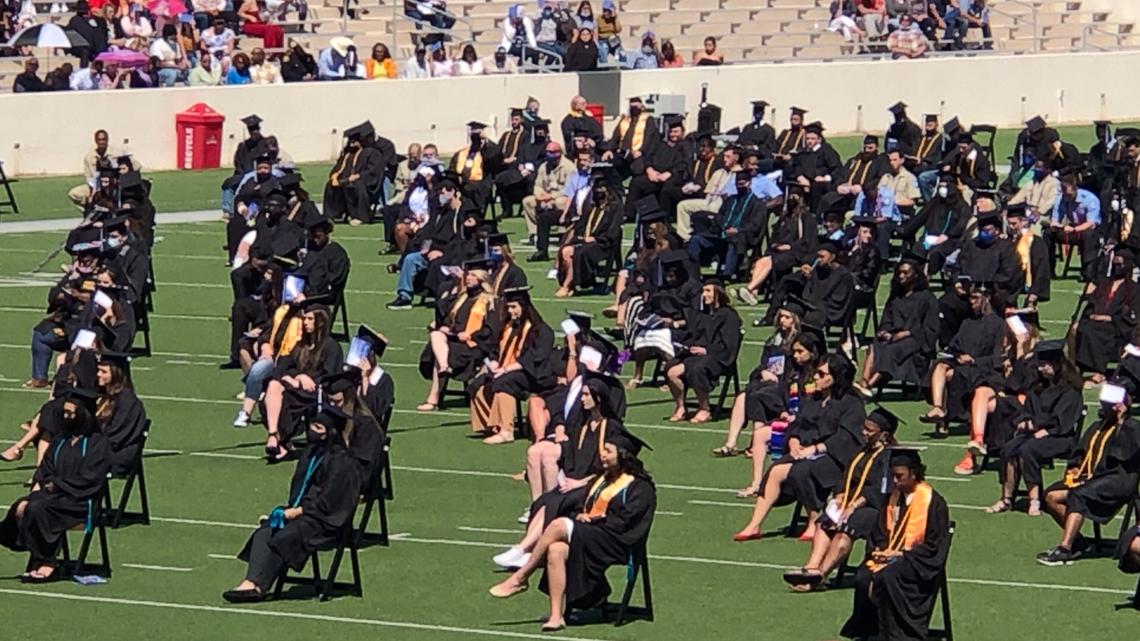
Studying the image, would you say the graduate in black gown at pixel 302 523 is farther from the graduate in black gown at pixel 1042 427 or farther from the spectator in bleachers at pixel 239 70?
the spectator in bleachers at pixel 239 70

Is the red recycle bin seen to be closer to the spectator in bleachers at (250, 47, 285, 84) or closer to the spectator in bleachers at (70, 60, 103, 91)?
the spectator in bleachers at (250, 47, 285, 84)

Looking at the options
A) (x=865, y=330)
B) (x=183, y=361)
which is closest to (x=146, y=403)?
(x=183, y=361)

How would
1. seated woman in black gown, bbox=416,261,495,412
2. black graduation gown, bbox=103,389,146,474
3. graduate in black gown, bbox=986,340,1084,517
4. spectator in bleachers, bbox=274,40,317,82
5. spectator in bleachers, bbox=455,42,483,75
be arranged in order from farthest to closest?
spectator in bleachers, bbox=455,42,483,75
spectator in bleachers, bbox=274,40,317,82
seated woman in black gown, bbox=416,261,495,412
graduate in black gown, bbox=986,340,1084,517
black graduation gown, bbox=103,389,146,474

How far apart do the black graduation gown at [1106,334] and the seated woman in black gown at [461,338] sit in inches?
184

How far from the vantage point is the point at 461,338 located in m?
22.5

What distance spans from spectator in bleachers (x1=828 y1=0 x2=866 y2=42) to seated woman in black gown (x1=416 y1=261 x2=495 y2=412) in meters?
21.6

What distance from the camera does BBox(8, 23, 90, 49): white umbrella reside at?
3581cm

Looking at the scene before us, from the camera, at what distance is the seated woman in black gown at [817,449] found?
57.6 feet

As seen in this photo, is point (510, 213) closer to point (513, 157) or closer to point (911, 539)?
point (513, 157)

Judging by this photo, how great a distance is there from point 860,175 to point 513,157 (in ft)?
14.5

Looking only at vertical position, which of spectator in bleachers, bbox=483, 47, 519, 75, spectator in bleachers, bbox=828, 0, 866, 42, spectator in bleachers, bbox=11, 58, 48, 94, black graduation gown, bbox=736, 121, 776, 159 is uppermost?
spectator in bleachers, bbox=828, 0, 866, 42

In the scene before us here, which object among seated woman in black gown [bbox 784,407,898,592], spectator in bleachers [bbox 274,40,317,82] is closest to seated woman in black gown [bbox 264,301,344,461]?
seated woman in black gown [bbox 784,407,898,592]

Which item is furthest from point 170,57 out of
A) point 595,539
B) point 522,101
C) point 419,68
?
point 595,539

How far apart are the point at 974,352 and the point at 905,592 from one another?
6283mm
